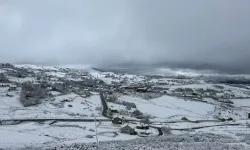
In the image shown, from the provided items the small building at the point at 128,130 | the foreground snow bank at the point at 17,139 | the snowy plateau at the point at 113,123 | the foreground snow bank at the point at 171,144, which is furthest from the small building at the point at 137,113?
the foreground snow bank at the point at 17,139

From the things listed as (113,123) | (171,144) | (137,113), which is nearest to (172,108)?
(137,113)

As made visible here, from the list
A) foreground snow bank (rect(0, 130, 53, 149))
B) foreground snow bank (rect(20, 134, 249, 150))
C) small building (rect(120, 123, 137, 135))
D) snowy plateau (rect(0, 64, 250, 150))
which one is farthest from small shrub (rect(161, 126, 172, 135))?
foreground snow bank (rect(0, 130, 53, 149))

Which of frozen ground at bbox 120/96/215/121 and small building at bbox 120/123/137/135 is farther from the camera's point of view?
frozen ground at bbox 120/96/215/121

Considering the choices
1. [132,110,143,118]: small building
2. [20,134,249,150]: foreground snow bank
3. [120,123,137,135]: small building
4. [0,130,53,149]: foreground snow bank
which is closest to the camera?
[20,134,249,150]: foreground snow bank

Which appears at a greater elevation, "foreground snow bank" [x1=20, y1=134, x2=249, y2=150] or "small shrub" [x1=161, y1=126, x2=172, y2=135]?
"foreground snow bank" [x1=20, y1=134, x2=249, y2=150]

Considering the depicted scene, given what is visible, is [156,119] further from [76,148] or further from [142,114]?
[76,148]

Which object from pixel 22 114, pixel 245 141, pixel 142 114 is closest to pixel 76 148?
pixel 245 141

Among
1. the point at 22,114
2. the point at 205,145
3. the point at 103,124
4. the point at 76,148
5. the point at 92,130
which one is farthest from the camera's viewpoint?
the point at 22,114

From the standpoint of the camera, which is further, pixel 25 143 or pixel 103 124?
pixel 103 124

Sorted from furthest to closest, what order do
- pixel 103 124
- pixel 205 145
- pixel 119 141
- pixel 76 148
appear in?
1. pixel 103 124
2. pixel 119 141
3. pixel 205 145
4. pixel 76 148

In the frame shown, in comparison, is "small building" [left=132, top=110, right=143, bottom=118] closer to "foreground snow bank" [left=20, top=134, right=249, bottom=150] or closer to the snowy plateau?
the snowy plateau

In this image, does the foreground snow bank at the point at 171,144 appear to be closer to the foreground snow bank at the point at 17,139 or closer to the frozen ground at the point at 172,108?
the foreground snow bank at the point at 17,139
